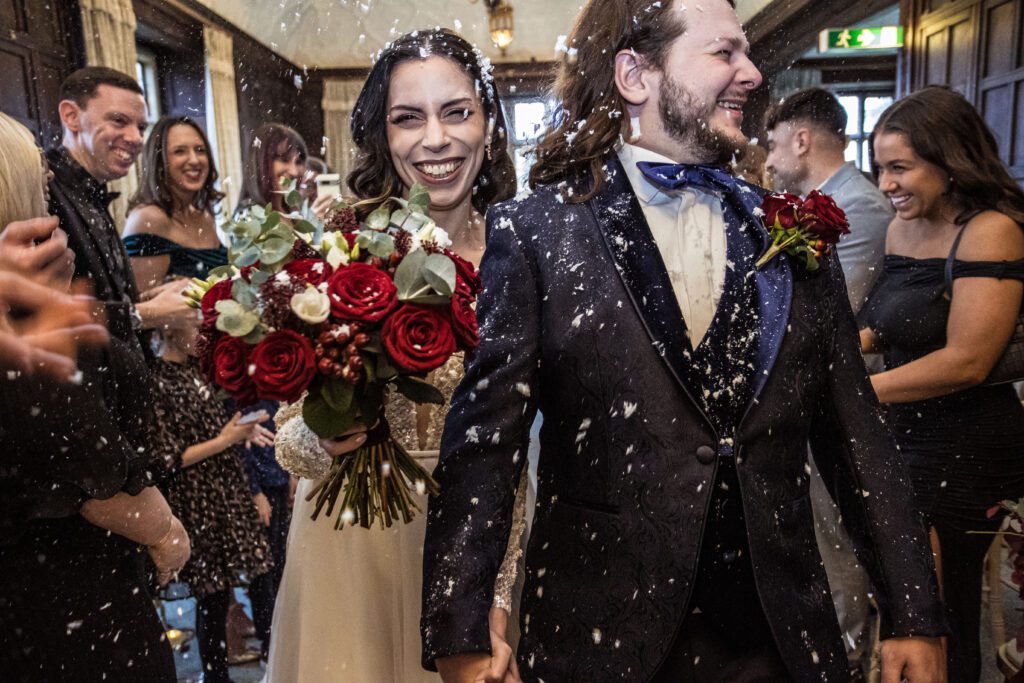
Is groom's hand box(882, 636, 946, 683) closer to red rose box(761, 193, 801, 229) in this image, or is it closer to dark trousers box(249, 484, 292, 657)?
red rose box(761, 193, 801, 229)

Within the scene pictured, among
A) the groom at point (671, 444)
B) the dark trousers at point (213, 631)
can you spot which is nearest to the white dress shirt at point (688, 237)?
the groom at point (671, 444)

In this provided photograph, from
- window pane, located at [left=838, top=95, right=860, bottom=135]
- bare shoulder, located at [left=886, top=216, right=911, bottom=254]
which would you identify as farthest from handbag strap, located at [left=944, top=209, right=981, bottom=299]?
window pane, located at [left=838, top=95, right=860, bottom=135]

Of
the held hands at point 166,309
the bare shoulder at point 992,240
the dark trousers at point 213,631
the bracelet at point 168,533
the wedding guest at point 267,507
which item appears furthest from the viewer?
the wedding guest at point 267,507

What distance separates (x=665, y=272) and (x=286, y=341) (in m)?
0.56

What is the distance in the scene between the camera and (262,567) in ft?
8.68

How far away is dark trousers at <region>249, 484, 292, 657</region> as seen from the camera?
9.45 ft

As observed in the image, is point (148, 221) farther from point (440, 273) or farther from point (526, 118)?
point (440, 273)

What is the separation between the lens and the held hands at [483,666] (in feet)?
3.48

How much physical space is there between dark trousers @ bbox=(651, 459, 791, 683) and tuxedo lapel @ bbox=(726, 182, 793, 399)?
0.16 metres

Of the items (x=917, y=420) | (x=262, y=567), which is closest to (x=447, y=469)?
(x=917, y=420)

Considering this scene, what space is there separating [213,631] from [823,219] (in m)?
2.35

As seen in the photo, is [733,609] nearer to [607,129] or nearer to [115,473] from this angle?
[607,129]

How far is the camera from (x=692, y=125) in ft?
4.06

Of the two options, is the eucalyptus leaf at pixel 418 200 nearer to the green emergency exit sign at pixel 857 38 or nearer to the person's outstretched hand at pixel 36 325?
the person's outstretched hand at pixel 36 325
